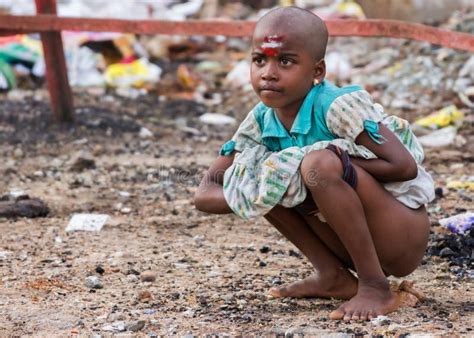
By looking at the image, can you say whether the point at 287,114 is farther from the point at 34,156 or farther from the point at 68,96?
the point at 68,96

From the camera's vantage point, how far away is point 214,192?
3139 millimetres

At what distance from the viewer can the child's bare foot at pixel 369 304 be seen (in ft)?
9.92

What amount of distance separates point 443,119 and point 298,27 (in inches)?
161

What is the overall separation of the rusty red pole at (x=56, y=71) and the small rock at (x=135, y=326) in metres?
4.14

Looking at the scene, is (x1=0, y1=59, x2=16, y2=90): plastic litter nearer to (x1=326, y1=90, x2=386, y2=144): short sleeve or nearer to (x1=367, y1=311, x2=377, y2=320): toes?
(x1=326, y1=90, x2=386, y2=144): short sleeve

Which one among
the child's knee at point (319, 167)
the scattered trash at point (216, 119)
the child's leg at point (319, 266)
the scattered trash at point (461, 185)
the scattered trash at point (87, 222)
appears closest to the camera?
the child's knee at point (319, 167)

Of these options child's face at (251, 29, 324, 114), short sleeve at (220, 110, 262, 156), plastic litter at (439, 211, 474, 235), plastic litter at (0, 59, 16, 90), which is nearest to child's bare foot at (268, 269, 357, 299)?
short sleeve at (220, 110, 262, 156)

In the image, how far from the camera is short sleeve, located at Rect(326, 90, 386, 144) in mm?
2980

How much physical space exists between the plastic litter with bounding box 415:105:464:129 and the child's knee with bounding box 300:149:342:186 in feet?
13.7

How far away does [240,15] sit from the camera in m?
13.1

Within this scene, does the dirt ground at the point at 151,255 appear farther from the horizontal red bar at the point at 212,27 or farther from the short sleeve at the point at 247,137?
the horizontal red bar at the point at 212,27

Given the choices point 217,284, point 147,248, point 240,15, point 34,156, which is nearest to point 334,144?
point 217,284

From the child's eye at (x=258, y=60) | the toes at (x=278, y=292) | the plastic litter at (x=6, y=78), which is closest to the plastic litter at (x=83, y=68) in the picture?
the plastic litter at (x=6, y=78)

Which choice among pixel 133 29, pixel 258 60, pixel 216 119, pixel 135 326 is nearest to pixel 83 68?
pixel 216 119
